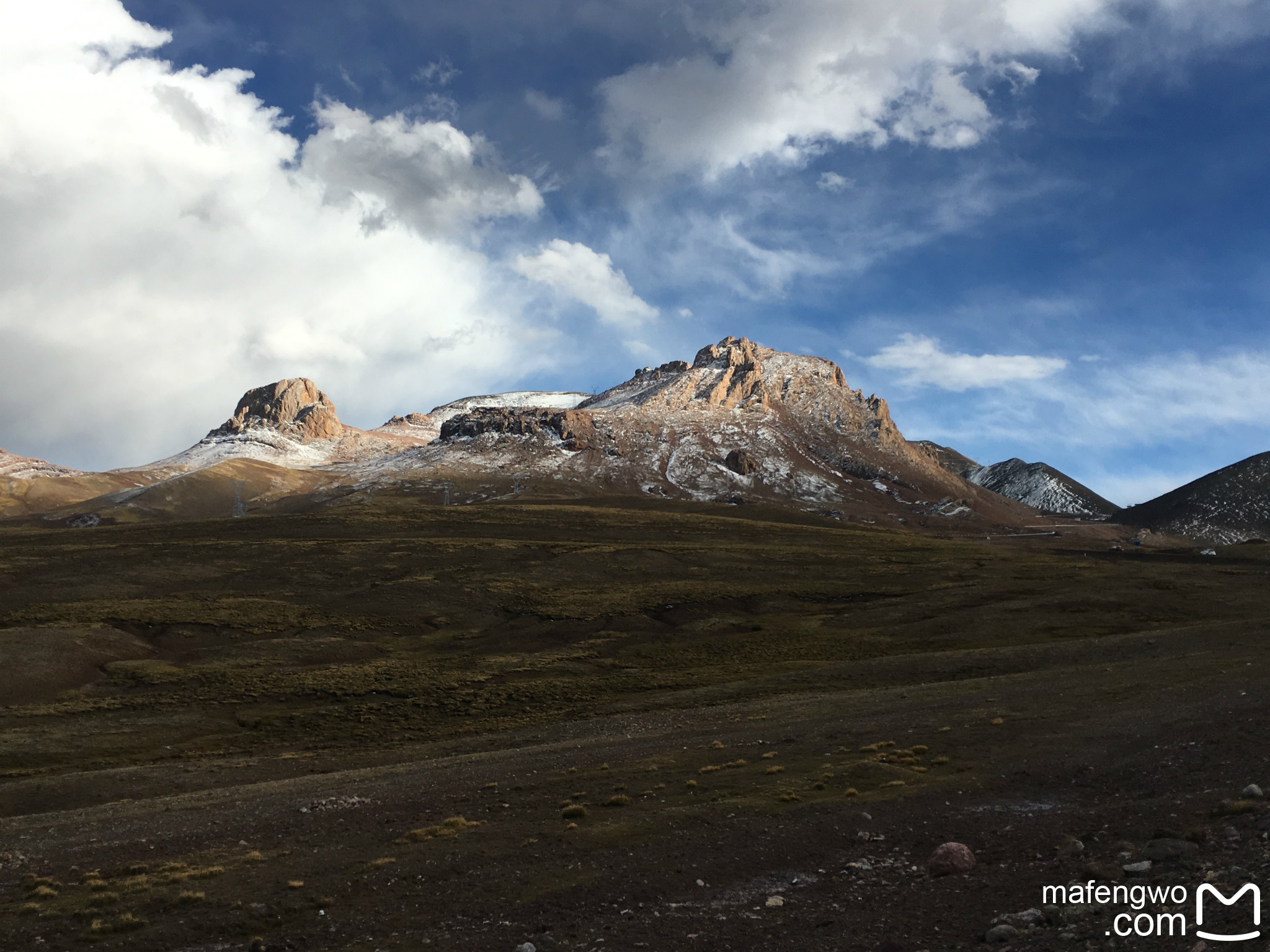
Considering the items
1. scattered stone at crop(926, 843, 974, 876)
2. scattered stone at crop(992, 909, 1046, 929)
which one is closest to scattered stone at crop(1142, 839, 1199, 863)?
scattered stone at crop(992, 909, 1046, 929)

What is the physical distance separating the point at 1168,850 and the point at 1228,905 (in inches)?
144

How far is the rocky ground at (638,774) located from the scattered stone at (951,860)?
0.42m

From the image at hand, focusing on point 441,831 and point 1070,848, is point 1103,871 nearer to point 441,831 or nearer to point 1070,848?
point 1070,848

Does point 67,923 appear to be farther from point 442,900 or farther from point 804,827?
point 804,827

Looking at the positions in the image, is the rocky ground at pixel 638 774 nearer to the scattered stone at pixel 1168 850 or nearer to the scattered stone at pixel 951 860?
the scattered stone at pixel 1168 850

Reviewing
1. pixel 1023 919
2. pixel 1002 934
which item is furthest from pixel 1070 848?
pixel 1002 934

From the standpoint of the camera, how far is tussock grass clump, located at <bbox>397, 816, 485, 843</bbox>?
25.2m

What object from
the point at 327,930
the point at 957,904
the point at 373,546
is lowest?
the point at 327,930

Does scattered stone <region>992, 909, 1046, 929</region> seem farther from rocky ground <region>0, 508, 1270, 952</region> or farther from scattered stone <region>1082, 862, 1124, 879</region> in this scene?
scattered stone <region>1082, 862, 1124, 879</region>

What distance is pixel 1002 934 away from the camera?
14.4 meters

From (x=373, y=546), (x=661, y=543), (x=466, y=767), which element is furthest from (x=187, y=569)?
(x=466, y=767)

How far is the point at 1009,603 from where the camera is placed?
93.5 m

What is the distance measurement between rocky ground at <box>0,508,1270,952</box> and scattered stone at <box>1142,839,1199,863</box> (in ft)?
0.22

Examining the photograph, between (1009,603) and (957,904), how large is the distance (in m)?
85.9
